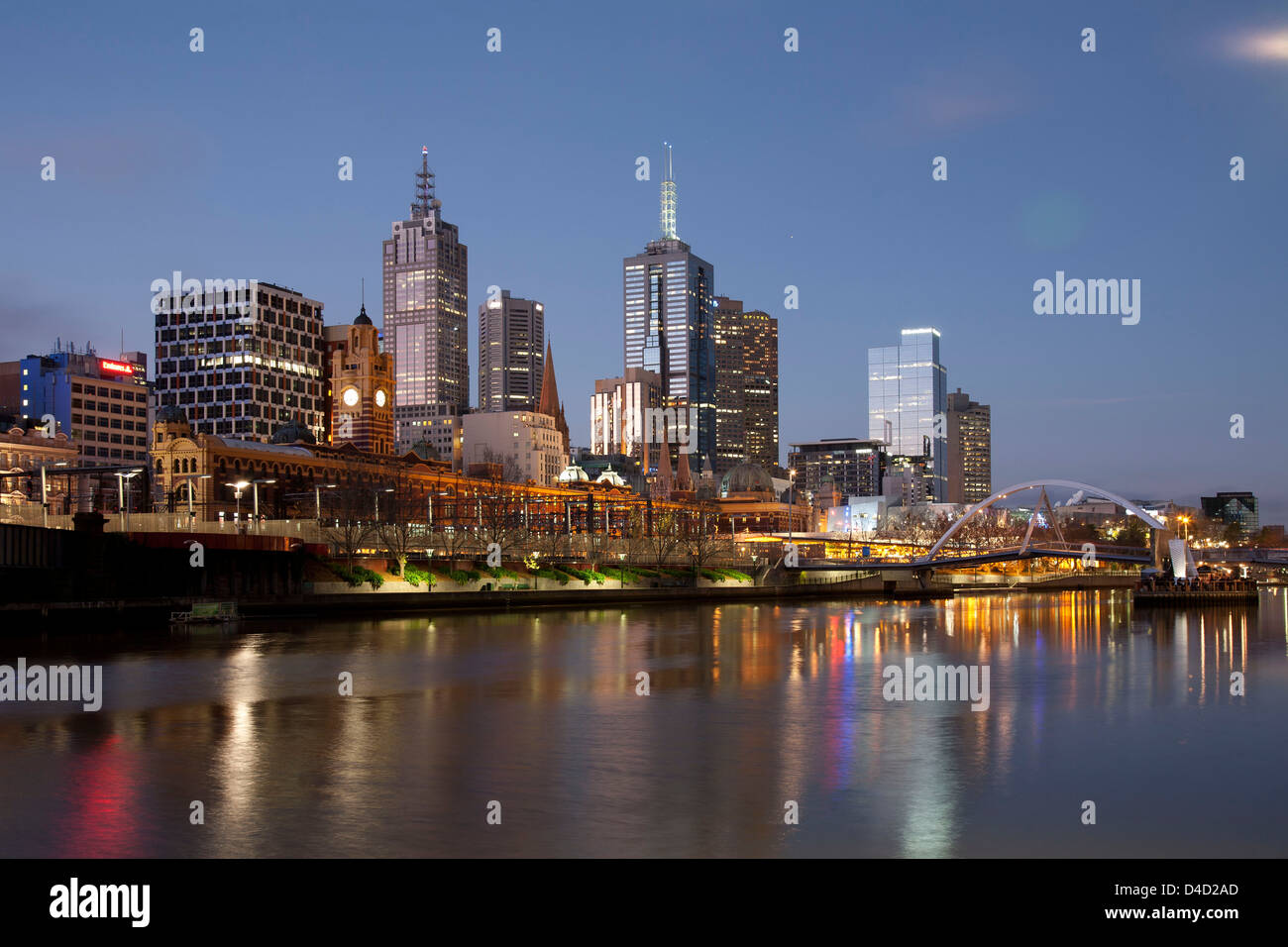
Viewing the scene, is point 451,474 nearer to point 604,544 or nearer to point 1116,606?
point 604,544

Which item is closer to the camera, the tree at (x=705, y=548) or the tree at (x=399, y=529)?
the tree at (x=399, y=529)

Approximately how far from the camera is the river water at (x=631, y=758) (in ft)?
56.4

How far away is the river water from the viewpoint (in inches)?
677

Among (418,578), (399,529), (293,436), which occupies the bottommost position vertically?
(418,578)

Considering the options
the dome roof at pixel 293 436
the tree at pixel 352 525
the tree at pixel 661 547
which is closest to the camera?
the tree at pixel 352 525

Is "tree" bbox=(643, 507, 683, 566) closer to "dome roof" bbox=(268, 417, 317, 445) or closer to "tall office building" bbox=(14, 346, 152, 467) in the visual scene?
"dome roof" bbox=(268, 417, 317, 445)

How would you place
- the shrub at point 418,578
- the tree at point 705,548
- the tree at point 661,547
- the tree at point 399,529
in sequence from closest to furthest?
the shrub at point 418,578
the tree at point 399,529
the tree at point 661,547
the tree at point 705,548

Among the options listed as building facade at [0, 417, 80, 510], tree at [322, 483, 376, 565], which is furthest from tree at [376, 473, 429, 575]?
building facade at [0, 417, 80, 510]

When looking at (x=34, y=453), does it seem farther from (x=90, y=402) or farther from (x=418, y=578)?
(x=418, y=578)

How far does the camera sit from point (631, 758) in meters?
23.3

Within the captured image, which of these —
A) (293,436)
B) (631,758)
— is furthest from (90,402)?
(631,758)

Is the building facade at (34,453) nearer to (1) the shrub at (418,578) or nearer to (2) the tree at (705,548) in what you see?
(1) the shrub at (418,578)

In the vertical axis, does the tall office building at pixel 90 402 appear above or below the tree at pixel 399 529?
above

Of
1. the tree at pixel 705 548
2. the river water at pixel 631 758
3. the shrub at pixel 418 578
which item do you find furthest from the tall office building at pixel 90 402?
the river water at pixel 631 758
